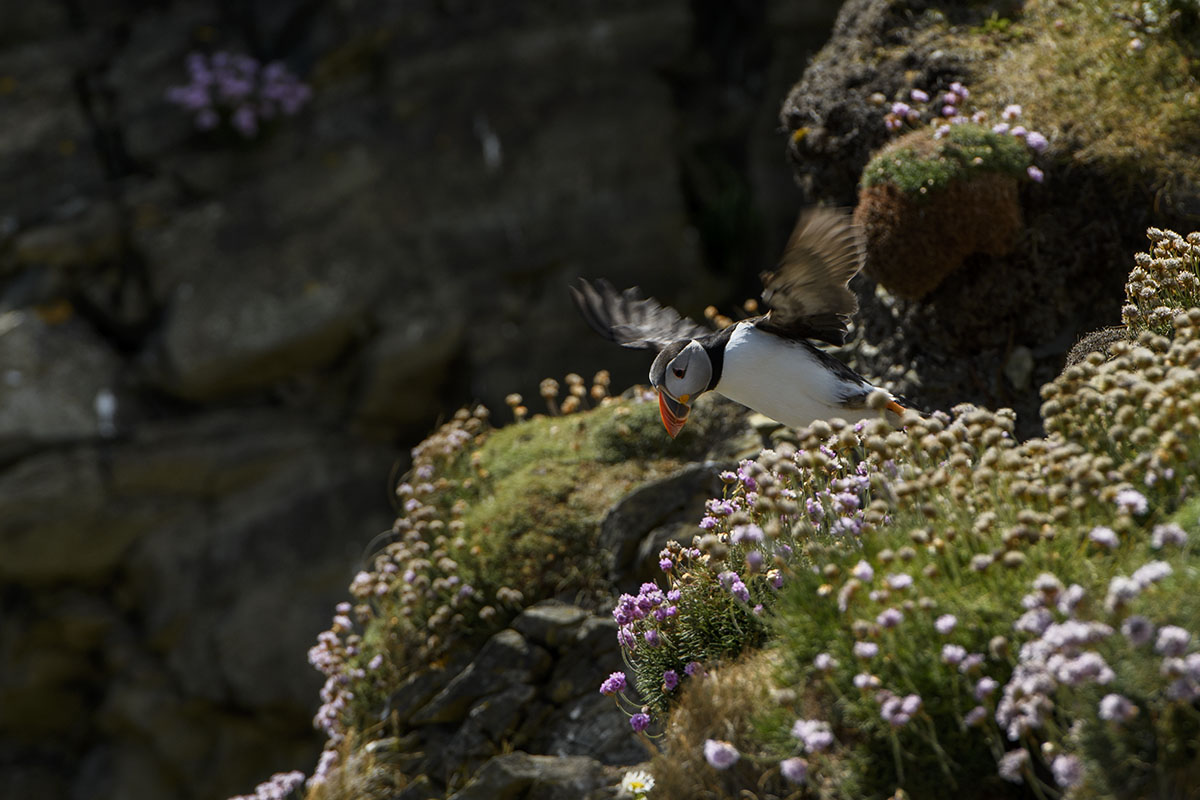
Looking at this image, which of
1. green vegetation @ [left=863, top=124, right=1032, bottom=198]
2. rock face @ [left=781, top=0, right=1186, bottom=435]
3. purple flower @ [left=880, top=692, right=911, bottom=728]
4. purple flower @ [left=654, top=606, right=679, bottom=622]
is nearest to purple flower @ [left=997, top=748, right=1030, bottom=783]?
purple flower @ [left=880, top=692, right=911, bottom=728]

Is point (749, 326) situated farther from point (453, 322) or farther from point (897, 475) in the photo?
point (453, 322)

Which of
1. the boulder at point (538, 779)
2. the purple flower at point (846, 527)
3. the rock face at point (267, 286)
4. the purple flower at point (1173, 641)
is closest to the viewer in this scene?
the purple flower at point (1173, 641)

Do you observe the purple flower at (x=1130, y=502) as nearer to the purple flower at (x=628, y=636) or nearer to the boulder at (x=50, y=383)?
the purple flower at (x=628, y=636)

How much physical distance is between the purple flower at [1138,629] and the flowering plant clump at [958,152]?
3.80 meters

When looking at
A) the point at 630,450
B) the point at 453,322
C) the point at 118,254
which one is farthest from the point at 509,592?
the point at 118,254

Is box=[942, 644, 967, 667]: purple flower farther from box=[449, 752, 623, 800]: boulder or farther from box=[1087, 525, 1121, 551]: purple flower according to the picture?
box=[449, 752, 623, 800]: boulder

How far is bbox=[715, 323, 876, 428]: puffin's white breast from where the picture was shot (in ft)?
17.3

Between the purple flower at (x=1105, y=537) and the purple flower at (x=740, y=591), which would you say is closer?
the purple flower at (x=1105, y=537)

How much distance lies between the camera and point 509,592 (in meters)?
5.88

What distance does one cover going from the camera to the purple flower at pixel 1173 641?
101 inches

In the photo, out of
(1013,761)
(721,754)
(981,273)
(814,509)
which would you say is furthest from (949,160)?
(1013,761)

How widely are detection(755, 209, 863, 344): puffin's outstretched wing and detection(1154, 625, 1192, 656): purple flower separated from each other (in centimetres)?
265

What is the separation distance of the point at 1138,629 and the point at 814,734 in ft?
2.73

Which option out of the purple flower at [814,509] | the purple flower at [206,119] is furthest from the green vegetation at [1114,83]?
the purple flower at [206,119]
